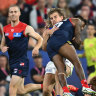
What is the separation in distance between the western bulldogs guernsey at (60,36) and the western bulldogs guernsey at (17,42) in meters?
1.25

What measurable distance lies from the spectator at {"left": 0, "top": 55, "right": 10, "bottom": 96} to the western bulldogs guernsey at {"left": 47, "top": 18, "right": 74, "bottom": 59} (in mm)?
3587

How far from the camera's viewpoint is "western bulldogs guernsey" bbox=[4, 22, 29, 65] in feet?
29.5

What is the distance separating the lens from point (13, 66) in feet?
29.6

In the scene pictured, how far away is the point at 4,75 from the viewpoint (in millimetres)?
11414

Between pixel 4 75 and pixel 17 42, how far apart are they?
2634mm

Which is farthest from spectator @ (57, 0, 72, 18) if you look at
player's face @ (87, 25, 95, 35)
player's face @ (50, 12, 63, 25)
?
player's face @ (50, 12, 63, 25)

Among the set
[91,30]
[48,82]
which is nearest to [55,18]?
[48,82]

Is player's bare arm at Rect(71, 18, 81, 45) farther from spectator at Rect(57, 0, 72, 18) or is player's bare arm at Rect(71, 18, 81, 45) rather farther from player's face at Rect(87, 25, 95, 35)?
spectator at Rect(57, 0, 72, 18)

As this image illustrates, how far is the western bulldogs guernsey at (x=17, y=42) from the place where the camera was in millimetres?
8984

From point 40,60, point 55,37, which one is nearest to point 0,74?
point 40,60

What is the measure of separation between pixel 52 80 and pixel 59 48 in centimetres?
129

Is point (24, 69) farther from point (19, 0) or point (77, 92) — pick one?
point (19, 0)

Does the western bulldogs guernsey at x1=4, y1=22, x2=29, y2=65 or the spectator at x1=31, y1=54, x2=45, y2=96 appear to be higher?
the western bulldogs guernsey at x1=4, y1=22, x2=29, y2=65

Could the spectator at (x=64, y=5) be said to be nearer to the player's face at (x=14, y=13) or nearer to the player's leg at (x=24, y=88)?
the player's leg at (x=24, y=88)
